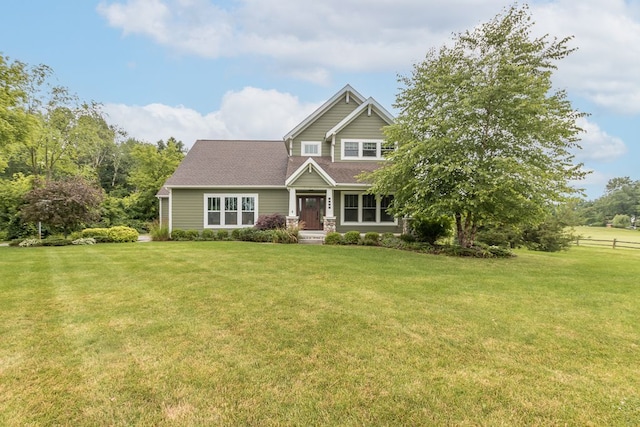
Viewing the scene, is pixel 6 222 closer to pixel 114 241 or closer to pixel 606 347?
pixel 114 241

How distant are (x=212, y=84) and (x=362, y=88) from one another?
1016 centimetres

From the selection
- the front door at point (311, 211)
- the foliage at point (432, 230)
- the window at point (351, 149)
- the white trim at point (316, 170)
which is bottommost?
the foliage at point (432, 230)

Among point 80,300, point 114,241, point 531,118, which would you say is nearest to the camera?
point 80,300

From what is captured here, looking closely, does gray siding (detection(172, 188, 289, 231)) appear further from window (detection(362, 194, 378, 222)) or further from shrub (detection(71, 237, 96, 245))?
window (detection(362, 194, 378, 222))

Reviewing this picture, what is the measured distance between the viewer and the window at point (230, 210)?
16.8 metres

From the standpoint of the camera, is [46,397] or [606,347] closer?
[46,397]

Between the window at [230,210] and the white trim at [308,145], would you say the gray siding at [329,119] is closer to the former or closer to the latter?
the white trim at [308,145]

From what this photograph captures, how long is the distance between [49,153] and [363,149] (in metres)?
22.7

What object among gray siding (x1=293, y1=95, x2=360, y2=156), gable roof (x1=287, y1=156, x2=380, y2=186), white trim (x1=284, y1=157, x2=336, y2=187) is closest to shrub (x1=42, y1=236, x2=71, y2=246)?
white trim (x1=284, y1=157, x2=336, y2=187)

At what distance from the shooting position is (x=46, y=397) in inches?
107

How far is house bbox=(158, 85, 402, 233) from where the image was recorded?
16.4 m

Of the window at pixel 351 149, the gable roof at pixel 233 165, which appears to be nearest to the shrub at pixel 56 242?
the gable roof at pixel 233 165

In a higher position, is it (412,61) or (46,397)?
(412,61)

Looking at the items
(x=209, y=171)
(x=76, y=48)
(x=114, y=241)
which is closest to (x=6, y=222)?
(x=114, y=241)
